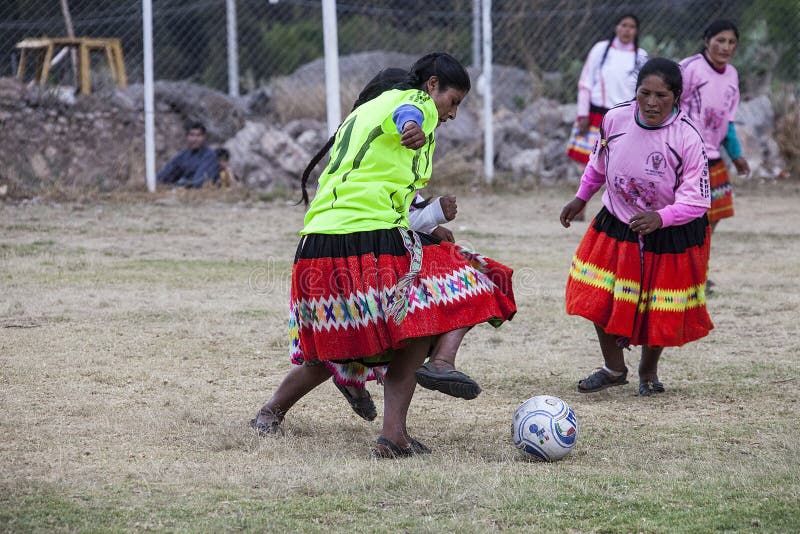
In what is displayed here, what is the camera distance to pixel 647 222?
4.62m

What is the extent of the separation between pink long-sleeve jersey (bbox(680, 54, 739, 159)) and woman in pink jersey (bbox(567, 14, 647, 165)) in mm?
2164

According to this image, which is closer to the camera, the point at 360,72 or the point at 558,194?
the point at 558,194

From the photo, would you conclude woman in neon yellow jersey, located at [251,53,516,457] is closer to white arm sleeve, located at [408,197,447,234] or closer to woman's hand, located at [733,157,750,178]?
white arm sleeve, located at [408,197,447,234]

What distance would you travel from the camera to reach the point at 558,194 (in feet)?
41.0

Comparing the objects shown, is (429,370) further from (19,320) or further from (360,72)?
(360,72)

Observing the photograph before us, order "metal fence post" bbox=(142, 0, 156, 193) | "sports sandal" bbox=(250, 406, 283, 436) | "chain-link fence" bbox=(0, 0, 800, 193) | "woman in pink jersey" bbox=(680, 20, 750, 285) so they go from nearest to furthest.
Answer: "sports sandal" bbox=(250, 406, 283, 436)
"woman in pink jersey" bbox=(680, 20, 750, 285)
"metal fence post" bbox=(142, 0, 156, 193)
"chain-link fence" bbox=(0, 0, 800, 193)

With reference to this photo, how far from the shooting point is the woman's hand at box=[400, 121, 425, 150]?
3721mm

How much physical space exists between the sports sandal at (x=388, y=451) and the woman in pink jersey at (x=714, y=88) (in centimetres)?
366

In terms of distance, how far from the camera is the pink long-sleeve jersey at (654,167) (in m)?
4.70

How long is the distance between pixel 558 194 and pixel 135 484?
9.48 m

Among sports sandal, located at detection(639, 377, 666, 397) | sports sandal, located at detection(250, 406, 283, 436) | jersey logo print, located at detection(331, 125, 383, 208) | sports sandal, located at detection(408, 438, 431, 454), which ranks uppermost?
jersey logo print, located at detection(331, 125, 383, 208)

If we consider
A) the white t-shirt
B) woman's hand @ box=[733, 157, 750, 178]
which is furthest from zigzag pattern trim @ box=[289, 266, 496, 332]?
the white t-shirt

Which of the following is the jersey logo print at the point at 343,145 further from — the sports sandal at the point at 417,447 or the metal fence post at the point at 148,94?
the metal fence post at the point at 148,94

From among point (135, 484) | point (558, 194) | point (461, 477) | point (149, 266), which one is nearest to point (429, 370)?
point (461, 477)
